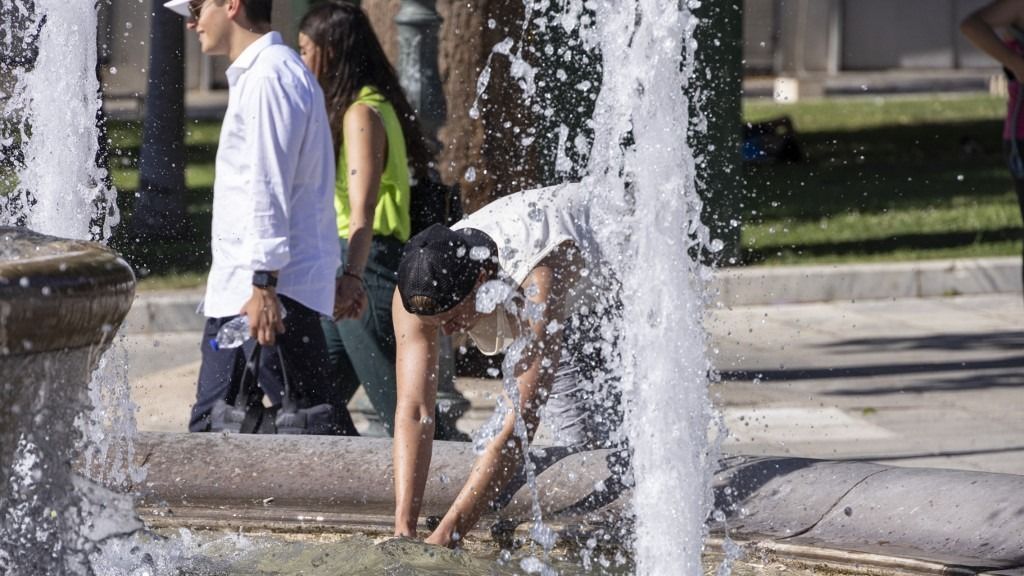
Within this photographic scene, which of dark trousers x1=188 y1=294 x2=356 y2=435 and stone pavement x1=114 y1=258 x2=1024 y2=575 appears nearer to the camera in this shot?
stone pavement x1=114 y1=258 x2=1024 y2=575

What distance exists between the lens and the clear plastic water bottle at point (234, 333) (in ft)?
15.2

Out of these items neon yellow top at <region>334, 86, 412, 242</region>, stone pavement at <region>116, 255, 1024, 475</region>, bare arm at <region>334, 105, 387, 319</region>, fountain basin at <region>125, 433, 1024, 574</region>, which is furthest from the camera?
stone pavement at <region>116, 255, 1024, 475</region>

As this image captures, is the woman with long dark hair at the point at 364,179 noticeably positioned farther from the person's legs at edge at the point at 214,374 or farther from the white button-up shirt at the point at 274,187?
the person's legs at edge at the point at 214,374

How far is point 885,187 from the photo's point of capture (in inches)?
592

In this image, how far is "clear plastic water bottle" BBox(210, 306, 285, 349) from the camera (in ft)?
15.2

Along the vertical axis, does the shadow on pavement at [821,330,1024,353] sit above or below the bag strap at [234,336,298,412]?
below

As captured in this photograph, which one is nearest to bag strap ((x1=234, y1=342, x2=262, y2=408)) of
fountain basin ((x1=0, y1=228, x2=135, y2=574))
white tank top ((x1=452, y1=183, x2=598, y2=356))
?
white tank top ((x1=452, y1=183, x2=598, y2=356))

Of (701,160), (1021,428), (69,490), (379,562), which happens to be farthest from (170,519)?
(701,160)

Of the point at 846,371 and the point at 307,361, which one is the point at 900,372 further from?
the point at 307,361

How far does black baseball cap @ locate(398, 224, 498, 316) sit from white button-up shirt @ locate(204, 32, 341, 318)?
936mm

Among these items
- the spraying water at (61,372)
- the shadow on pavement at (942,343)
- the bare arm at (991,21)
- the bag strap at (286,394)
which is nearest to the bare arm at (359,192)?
the bag strap at (286,394)

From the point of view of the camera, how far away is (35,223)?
5.28 metres

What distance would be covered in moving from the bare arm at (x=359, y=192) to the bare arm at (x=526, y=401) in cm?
135

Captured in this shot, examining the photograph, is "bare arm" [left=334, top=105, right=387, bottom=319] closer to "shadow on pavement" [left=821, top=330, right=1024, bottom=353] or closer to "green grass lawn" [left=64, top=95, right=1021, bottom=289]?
"green grass lawn" [left=64, top=95, right=1021, bottom=289]
